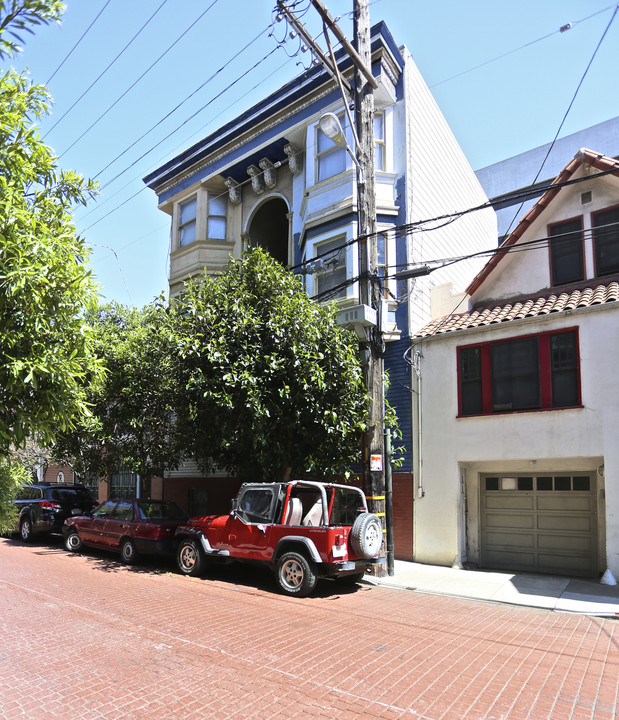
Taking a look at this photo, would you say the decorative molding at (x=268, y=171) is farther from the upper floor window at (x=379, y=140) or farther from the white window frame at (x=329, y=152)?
the upper floor window at (x=379, y=140)

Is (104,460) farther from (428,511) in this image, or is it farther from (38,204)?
(38,204)

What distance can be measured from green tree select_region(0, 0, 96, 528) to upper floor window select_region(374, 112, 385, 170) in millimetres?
12387

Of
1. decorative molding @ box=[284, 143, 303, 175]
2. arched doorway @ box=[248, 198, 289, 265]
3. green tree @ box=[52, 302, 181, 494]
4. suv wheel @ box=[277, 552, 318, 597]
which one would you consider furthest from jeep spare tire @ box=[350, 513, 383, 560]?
decorative molding @ box=[284, 143, 303, 175]

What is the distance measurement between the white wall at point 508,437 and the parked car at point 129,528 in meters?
5.99

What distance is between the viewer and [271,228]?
21.4 meters

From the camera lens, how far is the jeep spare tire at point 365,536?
31.1 ft

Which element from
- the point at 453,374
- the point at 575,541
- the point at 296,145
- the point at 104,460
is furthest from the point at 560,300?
the point at 104,460

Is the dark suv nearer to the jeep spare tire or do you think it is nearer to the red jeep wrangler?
the red jeep wrangler

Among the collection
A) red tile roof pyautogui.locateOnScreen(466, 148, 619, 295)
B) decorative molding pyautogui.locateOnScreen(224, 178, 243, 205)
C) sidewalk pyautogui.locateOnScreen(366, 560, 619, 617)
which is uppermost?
decorative molding pyautogui.locateOnScreen(224, 178, 243, 205)

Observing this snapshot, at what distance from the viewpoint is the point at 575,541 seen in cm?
1209

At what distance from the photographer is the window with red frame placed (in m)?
11.9

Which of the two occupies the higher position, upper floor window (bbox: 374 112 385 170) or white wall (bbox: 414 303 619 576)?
upper floor window (bbox: 374 112 385 170)

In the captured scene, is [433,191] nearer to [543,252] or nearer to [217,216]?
[543,252]

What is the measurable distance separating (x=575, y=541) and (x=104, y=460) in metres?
12.6
